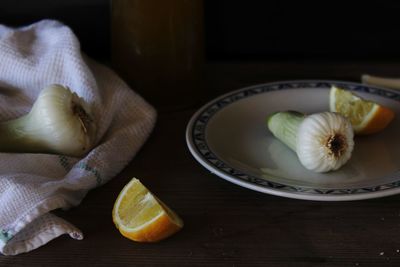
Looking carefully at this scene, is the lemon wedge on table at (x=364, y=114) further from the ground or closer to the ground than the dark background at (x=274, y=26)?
closer to the ground

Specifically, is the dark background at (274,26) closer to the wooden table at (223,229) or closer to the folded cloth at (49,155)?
the folded cloth at (49,155)

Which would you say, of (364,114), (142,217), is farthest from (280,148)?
(142,217)

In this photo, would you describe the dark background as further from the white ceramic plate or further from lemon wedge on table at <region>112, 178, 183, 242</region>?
lemon wedge on table at <region>112, 178, 183, 242</region>

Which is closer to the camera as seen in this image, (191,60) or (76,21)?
(191,60)

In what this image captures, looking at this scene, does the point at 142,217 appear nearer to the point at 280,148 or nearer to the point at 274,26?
the point at 280,148

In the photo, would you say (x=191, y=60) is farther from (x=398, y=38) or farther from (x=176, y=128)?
(x=398, y=38)

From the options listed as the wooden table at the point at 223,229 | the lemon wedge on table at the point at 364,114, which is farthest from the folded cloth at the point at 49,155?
the lemon wedge on table at the point at 364,114

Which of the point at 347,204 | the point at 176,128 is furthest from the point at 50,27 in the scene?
the point at 347,204
